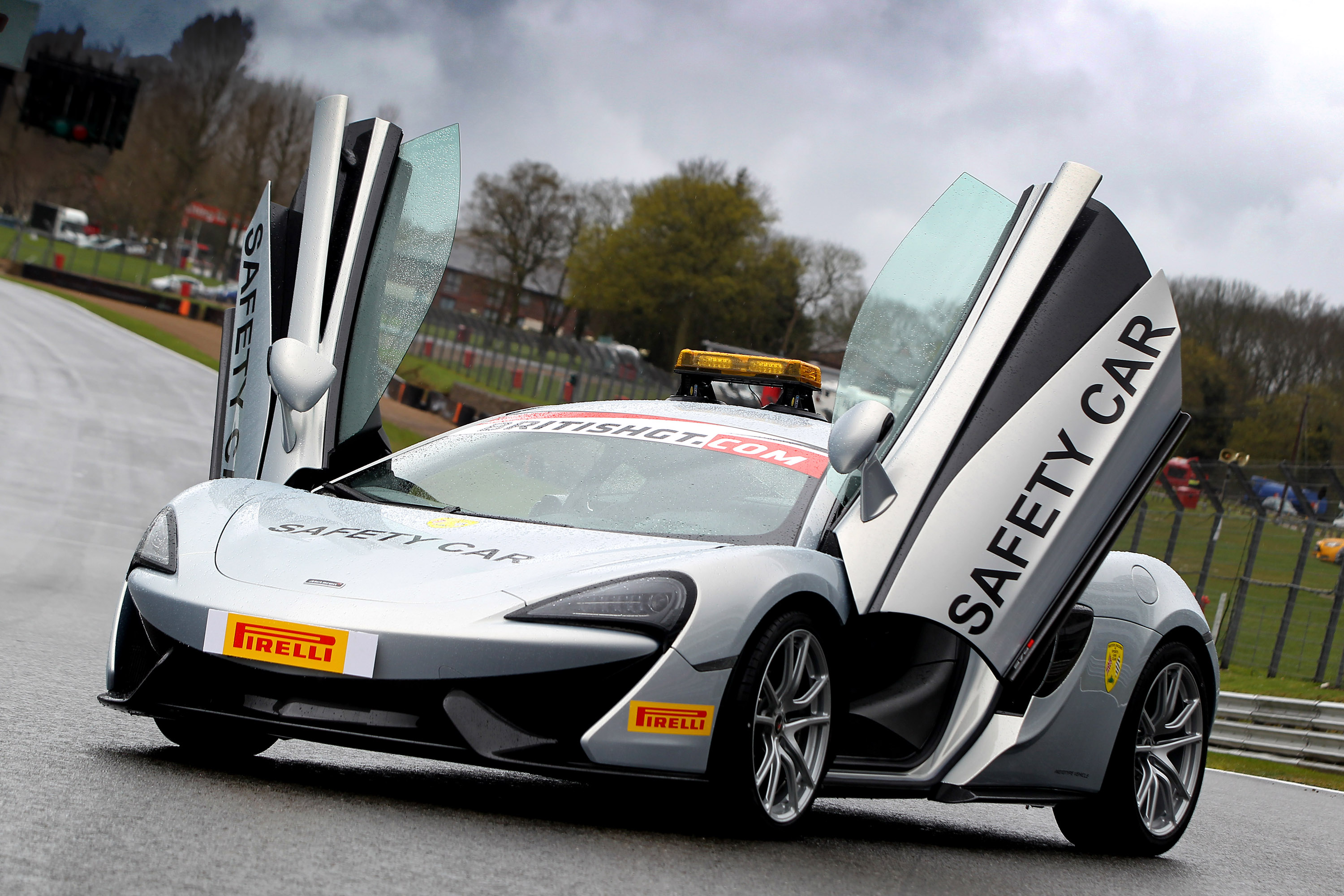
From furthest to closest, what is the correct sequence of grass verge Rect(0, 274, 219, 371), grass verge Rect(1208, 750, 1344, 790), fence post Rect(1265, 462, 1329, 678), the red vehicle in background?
1. grass verge Rect(0, 274, 219, 371)
2. the red vehicle in background
3. fence post Rect(1265, 462, 1329, 678)
4. grass verge Rect(1208, 750, 1344, 790)

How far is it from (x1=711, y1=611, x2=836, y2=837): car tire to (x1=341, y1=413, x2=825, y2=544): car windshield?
40 cm

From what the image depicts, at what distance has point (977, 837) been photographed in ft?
19.1

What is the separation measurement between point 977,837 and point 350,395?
281cm

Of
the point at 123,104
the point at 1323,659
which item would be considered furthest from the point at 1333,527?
the point at 123,104

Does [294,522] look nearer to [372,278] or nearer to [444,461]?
[444,461]

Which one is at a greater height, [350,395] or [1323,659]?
[350,395]

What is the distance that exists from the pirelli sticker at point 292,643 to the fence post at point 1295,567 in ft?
42.8

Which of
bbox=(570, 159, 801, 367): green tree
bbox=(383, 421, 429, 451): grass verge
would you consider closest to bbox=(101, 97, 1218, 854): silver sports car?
bbox=(383, 421, 429, 451): grass verge

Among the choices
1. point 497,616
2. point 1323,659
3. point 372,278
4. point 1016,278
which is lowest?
point 1323,659

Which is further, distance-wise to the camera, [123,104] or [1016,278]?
[123,104]

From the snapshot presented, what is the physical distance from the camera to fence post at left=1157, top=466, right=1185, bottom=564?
1728 cm

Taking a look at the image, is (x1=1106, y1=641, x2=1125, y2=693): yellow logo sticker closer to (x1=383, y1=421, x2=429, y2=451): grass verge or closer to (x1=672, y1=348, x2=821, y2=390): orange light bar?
(x1=672, y1=348, x2=821, y2=390): orange light bar

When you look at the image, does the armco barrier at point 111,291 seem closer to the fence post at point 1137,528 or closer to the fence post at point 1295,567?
the fence post at point 1137,528

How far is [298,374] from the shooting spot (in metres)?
5.56
